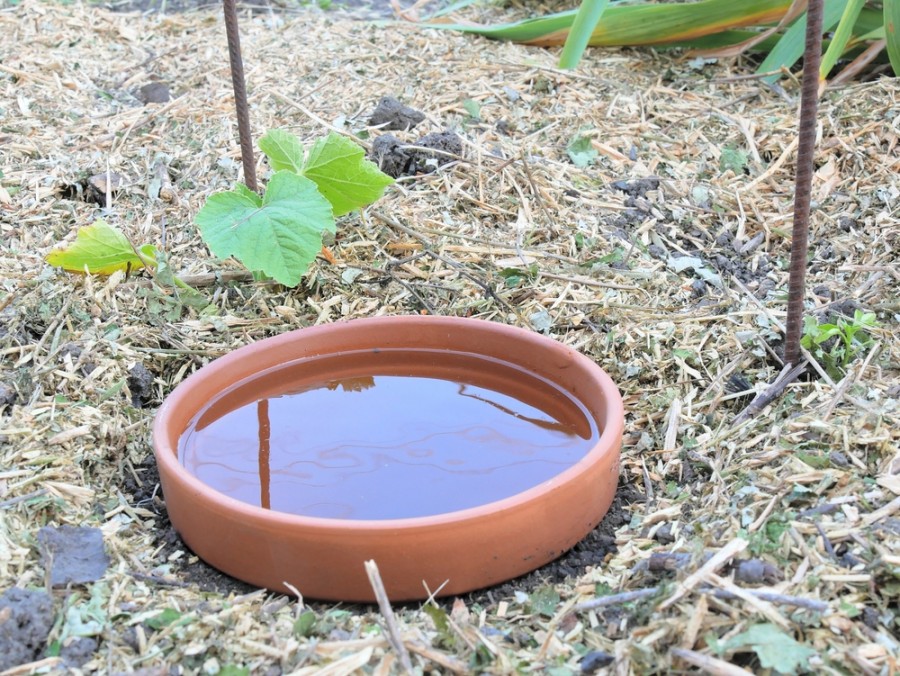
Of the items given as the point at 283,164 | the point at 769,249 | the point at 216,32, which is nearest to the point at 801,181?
the point at 769,249

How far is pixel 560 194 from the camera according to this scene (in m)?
2.72

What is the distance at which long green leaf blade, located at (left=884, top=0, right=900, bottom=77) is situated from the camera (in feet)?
9.57

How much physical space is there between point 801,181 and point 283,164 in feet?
3.83

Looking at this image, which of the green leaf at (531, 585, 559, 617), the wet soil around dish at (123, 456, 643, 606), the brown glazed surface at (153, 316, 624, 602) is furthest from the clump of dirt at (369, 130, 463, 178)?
the green leaf at (531, 585, 559, 617)

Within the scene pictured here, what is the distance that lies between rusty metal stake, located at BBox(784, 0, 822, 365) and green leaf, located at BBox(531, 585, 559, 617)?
79cm

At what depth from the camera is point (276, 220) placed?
86.7 inches

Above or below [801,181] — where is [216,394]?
below

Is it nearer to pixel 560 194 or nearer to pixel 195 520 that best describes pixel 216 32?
pixel 560 194

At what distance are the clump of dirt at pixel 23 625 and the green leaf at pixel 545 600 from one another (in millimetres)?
761

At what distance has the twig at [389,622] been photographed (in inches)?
56.7

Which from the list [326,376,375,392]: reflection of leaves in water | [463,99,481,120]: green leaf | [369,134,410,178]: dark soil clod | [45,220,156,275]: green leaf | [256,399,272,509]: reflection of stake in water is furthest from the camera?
[463,99,481,120]: green leaf

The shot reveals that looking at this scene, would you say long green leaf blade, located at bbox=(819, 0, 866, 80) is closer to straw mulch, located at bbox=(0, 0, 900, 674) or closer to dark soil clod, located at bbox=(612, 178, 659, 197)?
straw mulch, located at bbox=(0, 0, 900, 674)

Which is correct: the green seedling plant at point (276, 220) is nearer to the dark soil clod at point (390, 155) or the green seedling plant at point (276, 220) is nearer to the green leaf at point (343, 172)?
the green leaf at point (343, 172)

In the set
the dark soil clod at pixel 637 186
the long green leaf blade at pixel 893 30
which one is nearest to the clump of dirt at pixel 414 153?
the dark soil clod at pixel 637 186
